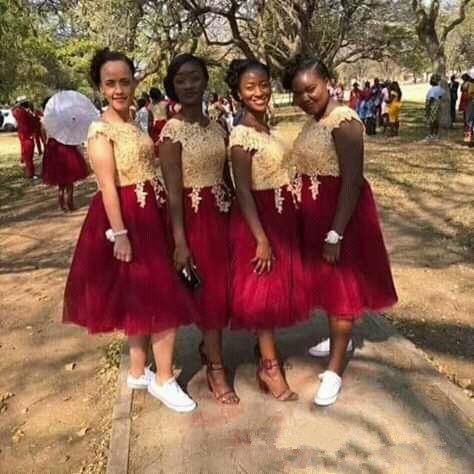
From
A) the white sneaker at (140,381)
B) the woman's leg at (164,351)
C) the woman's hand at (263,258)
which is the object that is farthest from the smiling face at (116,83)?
the white sneaker at (140,381)

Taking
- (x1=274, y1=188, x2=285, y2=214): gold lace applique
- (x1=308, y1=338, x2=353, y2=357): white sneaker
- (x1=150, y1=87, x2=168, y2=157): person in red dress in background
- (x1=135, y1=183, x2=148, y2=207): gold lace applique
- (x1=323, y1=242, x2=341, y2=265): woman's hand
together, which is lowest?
(x1=308, y1=338, x2=353, y2=357): white sneaker

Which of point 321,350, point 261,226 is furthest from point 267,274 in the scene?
point 321,350

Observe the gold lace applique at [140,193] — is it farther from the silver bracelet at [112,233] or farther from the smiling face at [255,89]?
the smiling face at [255,89]

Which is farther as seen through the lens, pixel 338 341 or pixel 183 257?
pixel 338 341

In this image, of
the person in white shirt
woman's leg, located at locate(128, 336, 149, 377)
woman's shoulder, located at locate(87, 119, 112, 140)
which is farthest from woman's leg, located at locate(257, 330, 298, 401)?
the person in white shirt

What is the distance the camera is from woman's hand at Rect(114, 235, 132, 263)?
10.2 feet

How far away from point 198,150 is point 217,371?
121 cm

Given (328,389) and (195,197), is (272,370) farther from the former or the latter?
(195,197)

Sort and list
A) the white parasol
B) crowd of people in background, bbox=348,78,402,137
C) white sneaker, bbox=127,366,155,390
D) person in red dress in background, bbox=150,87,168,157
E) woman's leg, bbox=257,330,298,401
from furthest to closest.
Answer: crowd of people in background, bbox=348,78,402,137 → person in red dress in background, bbox=150,87,168,157 → the white parasol → white sneaker, bbox=127,366,155,390 → woman's leg, bbox=257,330,298,401

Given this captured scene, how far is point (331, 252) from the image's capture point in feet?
10.6

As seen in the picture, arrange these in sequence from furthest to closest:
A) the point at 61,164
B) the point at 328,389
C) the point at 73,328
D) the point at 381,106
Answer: the point at 381,106
the point at 61,164
the point at 73,328
the point at 328,389

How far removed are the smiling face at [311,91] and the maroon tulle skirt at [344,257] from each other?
351 mm

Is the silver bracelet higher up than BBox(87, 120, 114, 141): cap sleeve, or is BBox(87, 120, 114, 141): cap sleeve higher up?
BBox(87, 120, 114, 141): cap sleeve

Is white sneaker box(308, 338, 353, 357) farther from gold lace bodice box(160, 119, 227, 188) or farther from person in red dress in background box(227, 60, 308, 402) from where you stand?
gold lace bodice box(160, 119, 227, 188)
